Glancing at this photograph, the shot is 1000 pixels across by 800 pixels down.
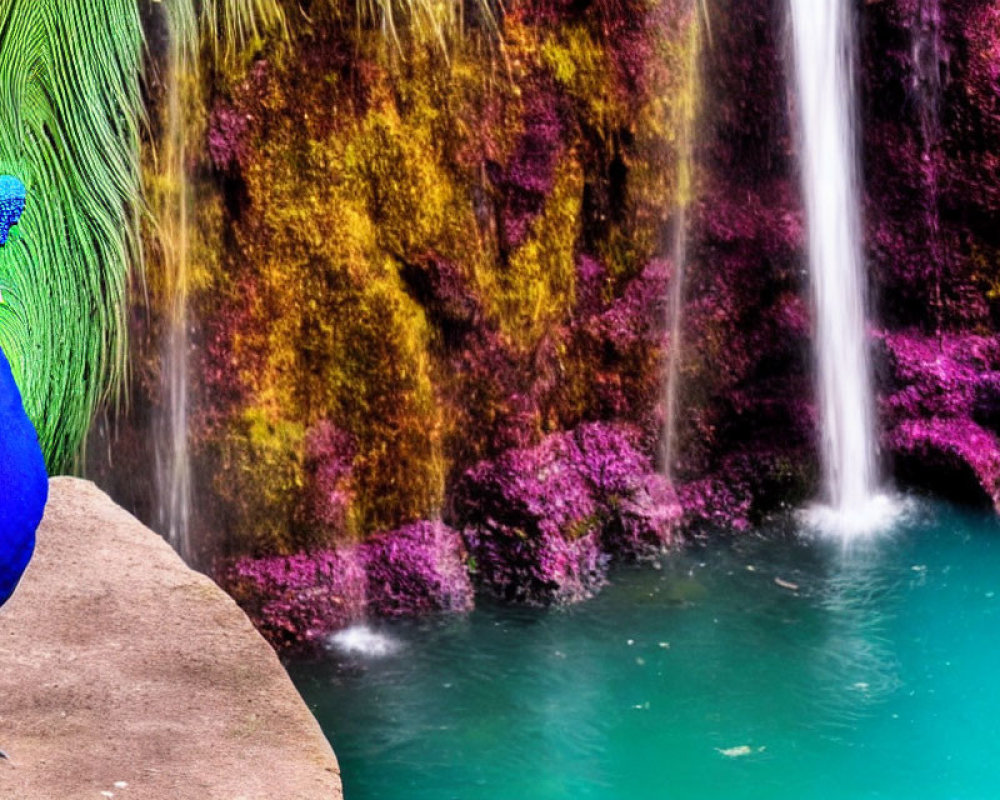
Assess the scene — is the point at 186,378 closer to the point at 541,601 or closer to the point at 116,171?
the point at 116,171

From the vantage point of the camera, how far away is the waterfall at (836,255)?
214 inches

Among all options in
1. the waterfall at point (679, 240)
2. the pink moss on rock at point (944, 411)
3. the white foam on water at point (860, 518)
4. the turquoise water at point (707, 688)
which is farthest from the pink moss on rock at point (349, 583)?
the pink moss on rock at point (944, 411)

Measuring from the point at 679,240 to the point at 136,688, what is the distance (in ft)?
10.3

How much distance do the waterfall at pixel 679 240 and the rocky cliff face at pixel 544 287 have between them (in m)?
0.02

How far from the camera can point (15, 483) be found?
2.23 metres

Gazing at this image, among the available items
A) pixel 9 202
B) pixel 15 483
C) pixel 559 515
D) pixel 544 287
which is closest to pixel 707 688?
pixel 559 515

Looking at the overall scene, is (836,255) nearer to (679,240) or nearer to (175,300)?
(679,240)

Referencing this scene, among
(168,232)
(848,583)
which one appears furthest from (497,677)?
(168,232)

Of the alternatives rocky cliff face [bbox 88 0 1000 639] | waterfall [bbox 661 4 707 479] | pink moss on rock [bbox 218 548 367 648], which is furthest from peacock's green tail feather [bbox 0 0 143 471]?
waterfall [bbox 661 4 707 479]

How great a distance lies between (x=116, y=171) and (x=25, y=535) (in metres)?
1.95

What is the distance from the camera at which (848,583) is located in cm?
496

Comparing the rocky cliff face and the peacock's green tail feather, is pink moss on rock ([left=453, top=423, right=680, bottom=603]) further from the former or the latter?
the peacock's green tail feather

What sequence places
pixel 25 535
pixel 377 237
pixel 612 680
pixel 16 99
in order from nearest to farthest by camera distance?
pixel 25 535 < pixel 16 99 < pixel 612 680 < pixel 377 237

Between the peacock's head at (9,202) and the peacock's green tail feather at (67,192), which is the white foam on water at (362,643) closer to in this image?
the peacock's green tail feather at (67,192)
